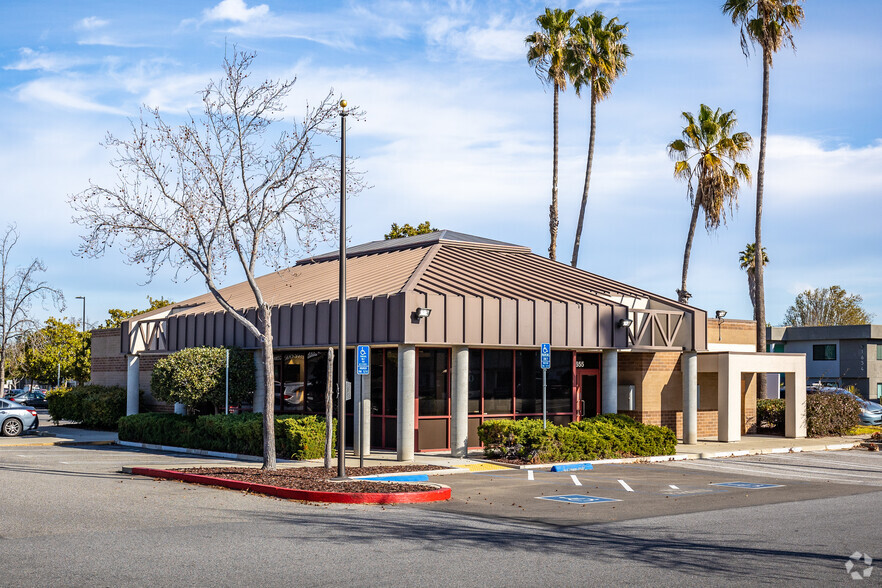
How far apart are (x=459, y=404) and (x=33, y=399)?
52.1m

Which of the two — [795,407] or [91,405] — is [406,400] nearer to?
[795,407]

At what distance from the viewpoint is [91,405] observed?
34.5 meters

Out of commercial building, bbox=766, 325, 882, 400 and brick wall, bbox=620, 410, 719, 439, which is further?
commercial building, bbox=766, 325, 882, 400

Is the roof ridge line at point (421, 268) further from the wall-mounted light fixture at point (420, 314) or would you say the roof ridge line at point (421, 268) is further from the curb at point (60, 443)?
the curb at point (60, 443)

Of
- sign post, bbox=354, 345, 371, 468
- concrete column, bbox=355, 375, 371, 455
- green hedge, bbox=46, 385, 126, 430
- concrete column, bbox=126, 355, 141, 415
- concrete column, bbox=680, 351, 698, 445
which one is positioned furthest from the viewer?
green hedge, bbox=46, 385, 126, 430

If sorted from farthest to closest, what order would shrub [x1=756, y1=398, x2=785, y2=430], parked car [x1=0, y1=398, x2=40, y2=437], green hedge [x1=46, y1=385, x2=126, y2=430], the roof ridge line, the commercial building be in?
the commercial building, green hedge [x1=46, y1=385, x2=126, y2=430], shrub [x1=756, y1=398, x2=785, y2=430], parked car [x1=0, y1=398, x2=40, y2=437], the roof ridge line

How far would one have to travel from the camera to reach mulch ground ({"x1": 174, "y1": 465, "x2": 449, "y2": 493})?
16.3 m

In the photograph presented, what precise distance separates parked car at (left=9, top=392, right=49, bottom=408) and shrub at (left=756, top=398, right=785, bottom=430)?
46256 mm

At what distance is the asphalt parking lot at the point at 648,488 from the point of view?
14.7 meters

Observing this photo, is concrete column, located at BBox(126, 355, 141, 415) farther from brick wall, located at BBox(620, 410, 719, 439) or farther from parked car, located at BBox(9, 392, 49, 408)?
parked car, located at BBox(9, 392, 49, 408)

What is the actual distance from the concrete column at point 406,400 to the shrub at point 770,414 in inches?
668

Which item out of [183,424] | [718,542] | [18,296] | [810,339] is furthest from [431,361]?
[810,339]

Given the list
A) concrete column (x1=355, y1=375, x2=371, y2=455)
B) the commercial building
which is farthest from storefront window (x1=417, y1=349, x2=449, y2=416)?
the commercial building

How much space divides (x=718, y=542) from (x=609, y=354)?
14.8 metres
